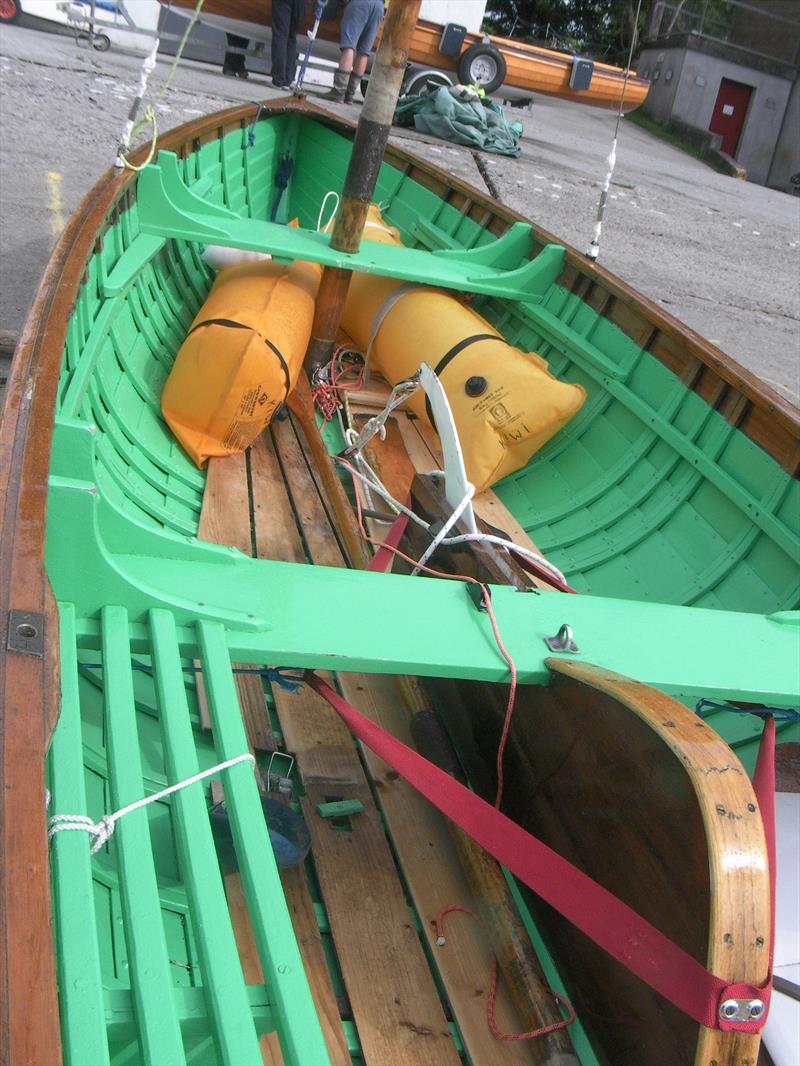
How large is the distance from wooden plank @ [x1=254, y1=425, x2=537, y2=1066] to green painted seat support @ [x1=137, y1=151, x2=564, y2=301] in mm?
2216

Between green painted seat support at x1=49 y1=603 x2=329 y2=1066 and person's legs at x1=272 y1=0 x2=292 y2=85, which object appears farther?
person's legs at x1=272 y1=0 x2=292 y2=85

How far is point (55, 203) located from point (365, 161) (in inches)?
146

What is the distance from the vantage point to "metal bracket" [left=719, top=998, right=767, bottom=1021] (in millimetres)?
1345

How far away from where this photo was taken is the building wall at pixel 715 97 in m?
22.2

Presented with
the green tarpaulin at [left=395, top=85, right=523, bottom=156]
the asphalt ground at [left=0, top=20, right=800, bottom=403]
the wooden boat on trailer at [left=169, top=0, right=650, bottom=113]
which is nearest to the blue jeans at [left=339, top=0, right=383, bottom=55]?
the asphalt ground at [left=0, top=20, right=800, bottom=403]

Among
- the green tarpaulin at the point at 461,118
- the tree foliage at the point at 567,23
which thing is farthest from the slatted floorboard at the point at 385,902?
the tree foliage at the point at 567,23

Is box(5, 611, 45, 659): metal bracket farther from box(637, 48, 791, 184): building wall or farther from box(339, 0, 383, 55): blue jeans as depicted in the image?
box(637, 48, 791, 184): building wall

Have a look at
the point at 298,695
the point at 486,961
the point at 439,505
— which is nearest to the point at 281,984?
the point at 486,961

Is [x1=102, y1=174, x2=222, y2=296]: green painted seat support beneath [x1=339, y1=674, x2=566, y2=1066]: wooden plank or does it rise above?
above

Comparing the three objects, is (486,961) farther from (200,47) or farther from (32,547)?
(200,47)

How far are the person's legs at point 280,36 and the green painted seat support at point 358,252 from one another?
895cm

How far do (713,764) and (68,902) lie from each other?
97cm

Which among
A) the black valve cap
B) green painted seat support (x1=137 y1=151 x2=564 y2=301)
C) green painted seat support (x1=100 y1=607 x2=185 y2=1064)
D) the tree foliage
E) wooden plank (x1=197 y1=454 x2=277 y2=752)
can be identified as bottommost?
wooden plank (x1=197 y1=454 x2=277 y2=752)

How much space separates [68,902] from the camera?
1.20m
